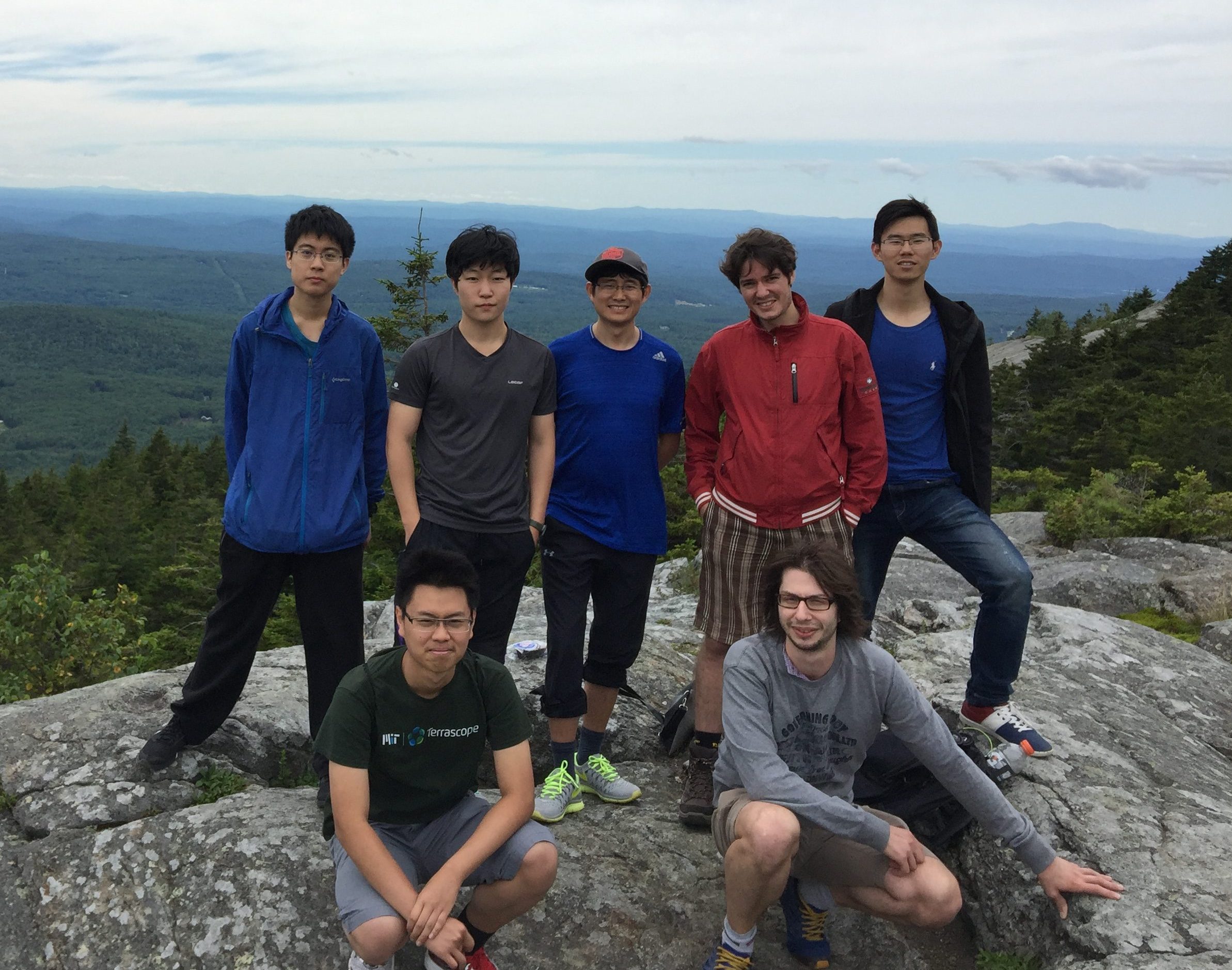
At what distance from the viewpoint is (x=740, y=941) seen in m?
4.23

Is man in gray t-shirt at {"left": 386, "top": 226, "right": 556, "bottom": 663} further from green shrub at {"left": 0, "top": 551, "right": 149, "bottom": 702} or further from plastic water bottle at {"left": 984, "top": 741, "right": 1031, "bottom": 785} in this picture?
green shrub at {"left": 0, "top": 551, "right": 149, "bottom": 702}

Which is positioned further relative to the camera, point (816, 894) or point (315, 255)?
point (315, 255)

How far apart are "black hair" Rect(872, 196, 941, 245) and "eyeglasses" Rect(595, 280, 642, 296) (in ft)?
4.57

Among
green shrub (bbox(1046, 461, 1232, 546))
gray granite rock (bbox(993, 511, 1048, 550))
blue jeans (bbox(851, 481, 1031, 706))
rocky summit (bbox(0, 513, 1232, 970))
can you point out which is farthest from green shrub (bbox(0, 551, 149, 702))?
green shrub (bbox(1046, 461, 1232, 546))

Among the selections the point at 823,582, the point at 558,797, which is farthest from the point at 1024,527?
the point at 823,582

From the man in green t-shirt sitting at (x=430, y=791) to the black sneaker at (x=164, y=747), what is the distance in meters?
1.68

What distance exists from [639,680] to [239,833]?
3.43 m

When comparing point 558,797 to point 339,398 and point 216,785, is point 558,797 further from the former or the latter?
point 339,398

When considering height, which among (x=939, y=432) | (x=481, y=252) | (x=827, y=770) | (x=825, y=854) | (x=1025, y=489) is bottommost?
(x=1025, y=489)

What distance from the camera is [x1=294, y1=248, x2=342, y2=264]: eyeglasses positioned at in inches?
196

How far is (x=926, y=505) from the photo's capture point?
5.36 meters

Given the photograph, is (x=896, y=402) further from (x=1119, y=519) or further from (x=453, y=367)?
(x=1119, y=519)

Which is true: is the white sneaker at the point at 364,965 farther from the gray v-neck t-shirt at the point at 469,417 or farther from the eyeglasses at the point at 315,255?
the eyeglasses at the point at 315,255

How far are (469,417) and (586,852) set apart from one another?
8.13 ft
